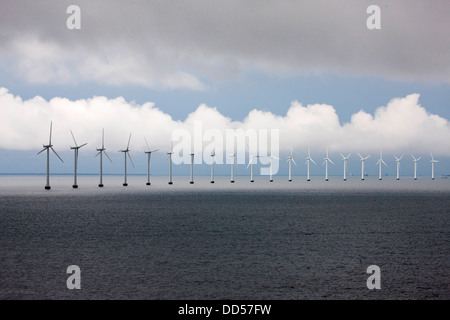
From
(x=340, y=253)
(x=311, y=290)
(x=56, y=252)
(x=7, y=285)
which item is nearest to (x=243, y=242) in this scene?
(x=340, y=253)

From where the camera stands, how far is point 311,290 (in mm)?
16422

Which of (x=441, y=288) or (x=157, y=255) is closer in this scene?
(x=441, y=288)

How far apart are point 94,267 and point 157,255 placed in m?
3.98

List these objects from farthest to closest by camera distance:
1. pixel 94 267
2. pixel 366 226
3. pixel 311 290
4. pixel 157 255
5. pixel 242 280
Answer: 1. pixel 366 226
2. pixel 157 255
3. pixel 94 267
4. pixel 242 280
5. pixel 311 290

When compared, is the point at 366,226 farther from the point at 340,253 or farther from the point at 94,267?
the point at 94,267

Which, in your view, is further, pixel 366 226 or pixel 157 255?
pixel 366 226

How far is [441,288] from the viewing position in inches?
658

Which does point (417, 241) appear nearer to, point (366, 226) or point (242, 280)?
point (366, 226)
